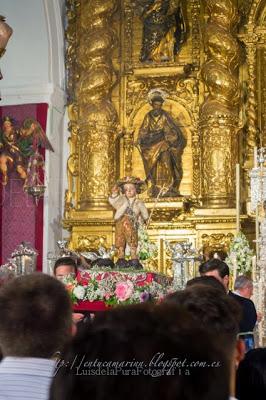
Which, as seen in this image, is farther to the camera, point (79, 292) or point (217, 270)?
point (79, 292)

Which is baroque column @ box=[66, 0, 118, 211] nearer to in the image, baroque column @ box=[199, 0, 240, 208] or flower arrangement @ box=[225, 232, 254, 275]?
baroque column @ box=[199, 0, 240, 208]

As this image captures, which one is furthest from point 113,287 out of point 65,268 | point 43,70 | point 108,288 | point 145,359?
point 43,70

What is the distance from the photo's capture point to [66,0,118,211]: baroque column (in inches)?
570

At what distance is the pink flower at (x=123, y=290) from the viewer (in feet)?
22.5

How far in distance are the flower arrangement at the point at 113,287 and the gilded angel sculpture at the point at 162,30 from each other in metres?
8.39

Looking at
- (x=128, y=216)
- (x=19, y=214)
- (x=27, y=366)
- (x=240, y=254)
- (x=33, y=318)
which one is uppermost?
(x=19, y=214)

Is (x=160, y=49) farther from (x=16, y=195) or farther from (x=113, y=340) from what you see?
(x=113, y=340)

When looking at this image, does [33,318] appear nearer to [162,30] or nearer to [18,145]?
[18,145]

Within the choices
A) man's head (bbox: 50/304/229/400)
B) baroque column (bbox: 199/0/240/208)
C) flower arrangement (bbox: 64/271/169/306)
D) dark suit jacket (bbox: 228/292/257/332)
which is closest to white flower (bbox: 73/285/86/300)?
flower arrangement (bbox: 64/271/169/306)

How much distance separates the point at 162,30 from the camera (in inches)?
588

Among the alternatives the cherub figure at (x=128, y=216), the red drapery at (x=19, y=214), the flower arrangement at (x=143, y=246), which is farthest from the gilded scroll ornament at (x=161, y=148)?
the flower arrangement at (x=143, y=246)

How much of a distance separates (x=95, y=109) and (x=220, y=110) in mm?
2272

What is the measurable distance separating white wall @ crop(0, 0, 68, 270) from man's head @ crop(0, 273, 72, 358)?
12.4m

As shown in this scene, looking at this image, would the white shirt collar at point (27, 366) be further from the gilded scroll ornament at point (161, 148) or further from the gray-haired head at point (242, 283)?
the gilded scroll ornament at point (161, 148)
